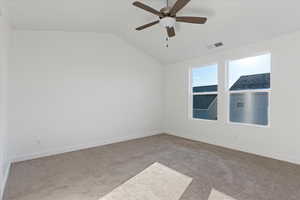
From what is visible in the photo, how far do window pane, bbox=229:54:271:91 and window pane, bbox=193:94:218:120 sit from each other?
2.22 ft

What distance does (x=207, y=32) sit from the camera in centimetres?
383

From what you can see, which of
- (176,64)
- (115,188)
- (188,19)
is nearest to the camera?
(115,188)

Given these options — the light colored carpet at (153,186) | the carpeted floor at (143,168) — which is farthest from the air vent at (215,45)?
the light colored carpet at (153,186)

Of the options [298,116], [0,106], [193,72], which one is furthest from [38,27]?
[298,116]

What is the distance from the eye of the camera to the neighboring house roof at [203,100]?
485cm

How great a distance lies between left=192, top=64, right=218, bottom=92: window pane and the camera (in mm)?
4709

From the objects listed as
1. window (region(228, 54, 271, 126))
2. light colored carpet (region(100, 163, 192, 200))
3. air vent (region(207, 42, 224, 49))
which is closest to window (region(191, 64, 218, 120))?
window (region(228, 54, 271, 126))

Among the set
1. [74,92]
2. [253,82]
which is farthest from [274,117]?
[74,92]

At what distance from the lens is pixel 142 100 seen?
5547 millimetres

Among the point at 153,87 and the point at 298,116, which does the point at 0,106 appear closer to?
the point at 153,87

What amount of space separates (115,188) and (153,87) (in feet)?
12.8

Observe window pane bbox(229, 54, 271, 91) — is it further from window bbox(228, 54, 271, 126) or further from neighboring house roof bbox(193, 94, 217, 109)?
neighboring house roof bbox(193, 94, 217, 109)

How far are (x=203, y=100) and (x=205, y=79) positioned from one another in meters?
0.63

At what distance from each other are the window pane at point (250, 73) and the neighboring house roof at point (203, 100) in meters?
0.67
